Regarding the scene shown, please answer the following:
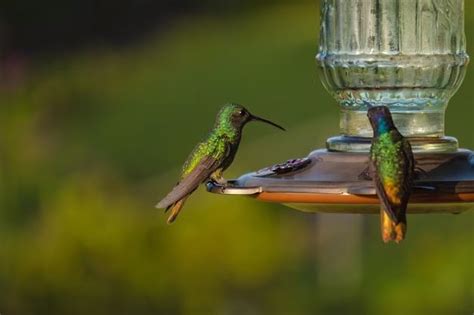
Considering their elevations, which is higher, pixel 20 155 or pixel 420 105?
pixel 420 105

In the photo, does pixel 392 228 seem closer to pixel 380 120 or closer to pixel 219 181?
pixel 380 120

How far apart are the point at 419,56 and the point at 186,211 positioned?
14.7ft

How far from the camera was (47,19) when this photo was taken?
1662cm

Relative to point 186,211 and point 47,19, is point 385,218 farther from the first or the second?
point 47,19

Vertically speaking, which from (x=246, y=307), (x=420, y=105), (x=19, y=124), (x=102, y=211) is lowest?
(x=246, y=307)

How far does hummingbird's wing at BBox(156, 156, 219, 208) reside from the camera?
3571 millimetres

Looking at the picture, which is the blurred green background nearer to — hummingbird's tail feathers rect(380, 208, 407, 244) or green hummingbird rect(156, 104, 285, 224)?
green hummingbird rect(156, 104, 285, 224)

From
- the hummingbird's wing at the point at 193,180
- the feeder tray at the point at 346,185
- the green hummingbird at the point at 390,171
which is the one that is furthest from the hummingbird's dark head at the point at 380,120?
the hummingbird's wing at the point at 193,180

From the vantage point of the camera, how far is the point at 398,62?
12.4 feet

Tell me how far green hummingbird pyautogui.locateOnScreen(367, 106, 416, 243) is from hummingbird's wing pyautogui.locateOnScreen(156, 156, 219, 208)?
519 mm

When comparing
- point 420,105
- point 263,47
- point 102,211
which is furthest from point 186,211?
point 263,47

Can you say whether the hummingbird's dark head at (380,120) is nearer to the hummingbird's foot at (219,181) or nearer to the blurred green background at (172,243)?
the hummingbird's foot at (219,181)

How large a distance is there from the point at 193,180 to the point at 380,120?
22.3 inches

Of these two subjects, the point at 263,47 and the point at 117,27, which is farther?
the point at 263,47
